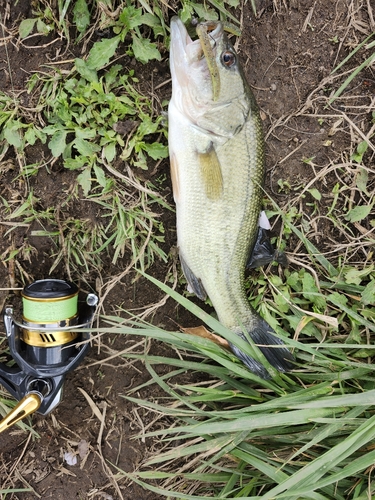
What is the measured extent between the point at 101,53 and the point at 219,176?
91cm

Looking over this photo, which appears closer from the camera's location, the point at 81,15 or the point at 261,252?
the point at 81,15

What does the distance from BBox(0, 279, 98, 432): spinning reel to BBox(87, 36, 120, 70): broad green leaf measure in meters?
1.19

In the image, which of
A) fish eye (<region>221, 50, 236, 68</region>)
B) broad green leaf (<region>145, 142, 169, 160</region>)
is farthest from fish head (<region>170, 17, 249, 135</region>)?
broad green leaf (<region>145, 142, 169, 160</region>)

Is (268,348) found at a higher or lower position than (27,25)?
lower

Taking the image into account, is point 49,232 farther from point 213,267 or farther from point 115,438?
point 115,438

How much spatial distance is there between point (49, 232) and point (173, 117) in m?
0.97

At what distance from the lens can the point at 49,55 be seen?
2396 millimetres

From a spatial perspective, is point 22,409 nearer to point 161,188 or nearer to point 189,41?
point 161,188

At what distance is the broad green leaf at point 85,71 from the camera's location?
7.59ft

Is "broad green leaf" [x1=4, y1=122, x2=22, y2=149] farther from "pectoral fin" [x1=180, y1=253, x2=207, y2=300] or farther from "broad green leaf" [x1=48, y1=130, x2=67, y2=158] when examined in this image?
"pectoral fin" [x1=180, y1=253, x2=207, y2=300]

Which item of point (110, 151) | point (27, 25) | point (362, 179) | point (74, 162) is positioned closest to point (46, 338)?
point (74, 162)

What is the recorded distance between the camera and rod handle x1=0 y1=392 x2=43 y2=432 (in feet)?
6.98

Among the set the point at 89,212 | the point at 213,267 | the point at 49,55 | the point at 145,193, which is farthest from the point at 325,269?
the point at 49,55

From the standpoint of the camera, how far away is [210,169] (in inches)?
86.4
